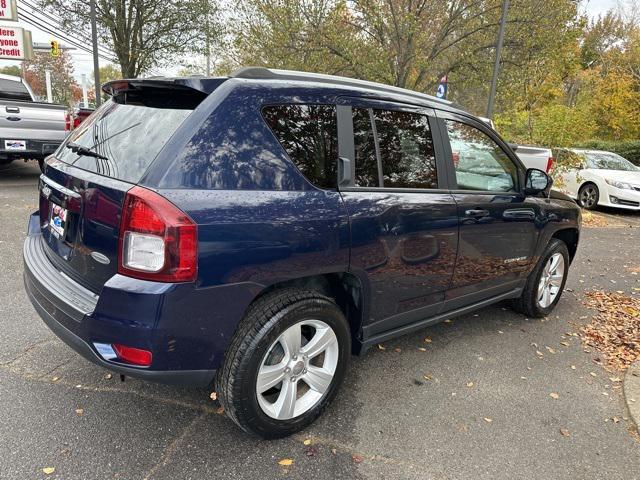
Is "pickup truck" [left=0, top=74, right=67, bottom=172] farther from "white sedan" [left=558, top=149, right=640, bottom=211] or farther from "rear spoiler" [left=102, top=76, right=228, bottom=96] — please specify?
"white sedan" [left=558, top=149, right=640, bottom=211]

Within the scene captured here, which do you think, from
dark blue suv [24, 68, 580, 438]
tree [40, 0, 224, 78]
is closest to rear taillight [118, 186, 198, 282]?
dark blue suv [24, 68, 580, 438]

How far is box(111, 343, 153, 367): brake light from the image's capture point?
204cm

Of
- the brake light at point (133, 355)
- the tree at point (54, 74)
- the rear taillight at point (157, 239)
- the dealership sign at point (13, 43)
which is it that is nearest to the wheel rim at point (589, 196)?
the rear taillight at point (157, 239)

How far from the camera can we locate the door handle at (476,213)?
3207 millimetres

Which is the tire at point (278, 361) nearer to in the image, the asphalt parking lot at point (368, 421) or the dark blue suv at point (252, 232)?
the dark blue suv at point (252, 232)

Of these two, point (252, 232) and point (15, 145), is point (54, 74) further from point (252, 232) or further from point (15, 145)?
point (252, 232)

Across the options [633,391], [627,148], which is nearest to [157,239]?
[633,391]

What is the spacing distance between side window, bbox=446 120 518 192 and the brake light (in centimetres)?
225

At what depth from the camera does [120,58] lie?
15.6m

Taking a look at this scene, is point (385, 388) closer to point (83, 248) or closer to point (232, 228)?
point (232, 228)

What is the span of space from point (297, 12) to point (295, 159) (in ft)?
42.9

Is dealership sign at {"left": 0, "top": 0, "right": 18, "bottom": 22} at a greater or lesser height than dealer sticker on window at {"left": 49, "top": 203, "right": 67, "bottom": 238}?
greater

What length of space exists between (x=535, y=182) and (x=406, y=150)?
1433 mm

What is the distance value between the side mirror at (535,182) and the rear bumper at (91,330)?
9.34 feet
